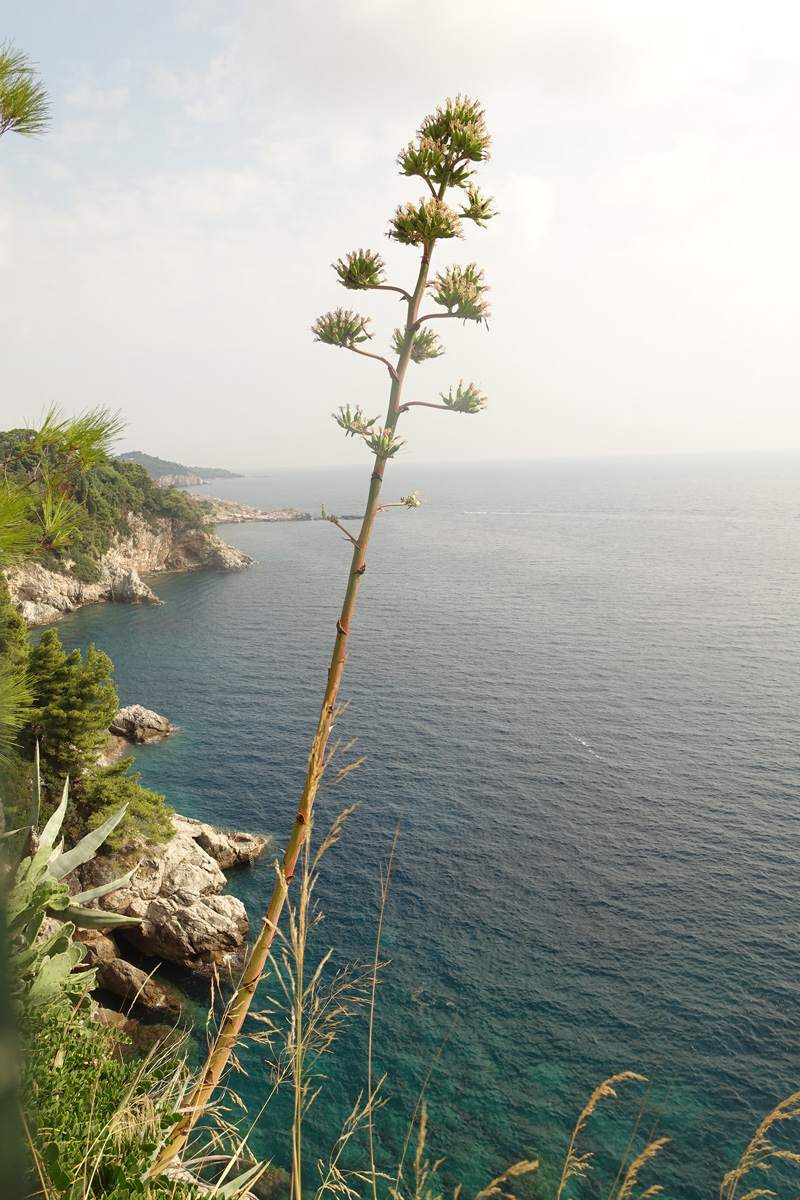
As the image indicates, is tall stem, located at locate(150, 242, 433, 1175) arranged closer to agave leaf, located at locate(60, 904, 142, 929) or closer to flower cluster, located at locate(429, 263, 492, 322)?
flower cluster, located at locate(429, 263, 492, 322)

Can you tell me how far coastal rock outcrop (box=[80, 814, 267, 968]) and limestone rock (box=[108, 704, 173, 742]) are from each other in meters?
15.5

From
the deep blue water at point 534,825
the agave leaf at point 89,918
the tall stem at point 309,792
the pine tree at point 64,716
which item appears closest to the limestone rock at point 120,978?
the deep blue water at point 534,825

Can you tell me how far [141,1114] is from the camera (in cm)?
402

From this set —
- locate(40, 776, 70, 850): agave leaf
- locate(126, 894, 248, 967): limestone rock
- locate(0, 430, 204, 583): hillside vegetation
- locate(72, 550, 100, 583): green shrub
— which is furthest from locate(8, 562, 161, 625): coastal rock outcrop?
locate(40, 776, 70, 850): agave leaf

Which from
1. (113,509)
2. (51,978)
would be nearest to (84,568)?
(113,509)

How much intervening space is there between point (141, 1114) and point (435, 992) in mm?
22495

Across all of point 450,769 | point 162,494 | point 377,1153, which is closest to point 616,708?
point 450,769

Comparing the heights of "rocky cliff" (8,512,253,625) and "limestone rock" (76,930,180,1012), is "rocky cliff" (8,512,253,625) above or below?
above

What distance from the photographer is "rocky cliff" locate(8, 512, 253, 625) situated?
222ft

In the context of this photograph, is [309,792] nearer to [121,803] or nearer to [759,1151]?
[759,1151]

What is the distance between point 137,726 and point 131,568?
168 ft

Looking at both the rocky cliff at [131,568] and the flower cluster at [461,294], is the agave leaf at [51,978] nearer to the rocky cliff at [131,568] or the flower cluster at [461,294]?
the flower cluster at [461,294]

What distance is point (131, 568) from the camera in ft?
288

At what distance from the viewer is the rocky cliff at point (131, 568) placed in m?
67.8
